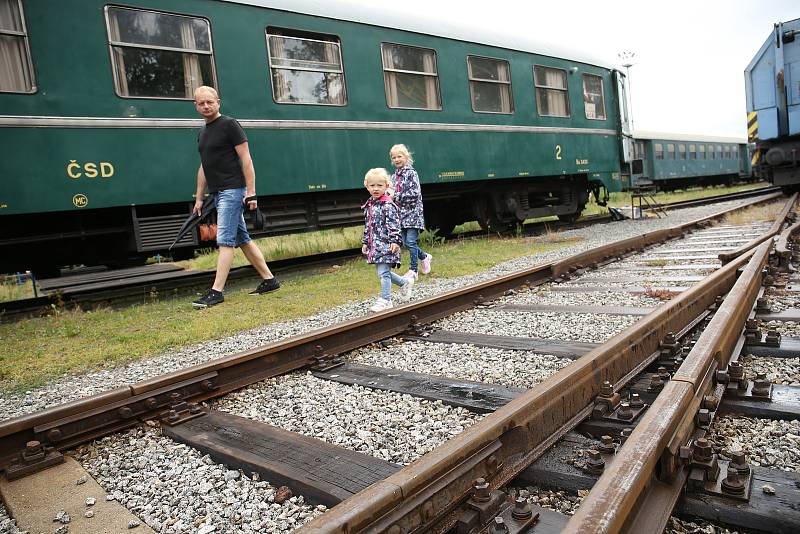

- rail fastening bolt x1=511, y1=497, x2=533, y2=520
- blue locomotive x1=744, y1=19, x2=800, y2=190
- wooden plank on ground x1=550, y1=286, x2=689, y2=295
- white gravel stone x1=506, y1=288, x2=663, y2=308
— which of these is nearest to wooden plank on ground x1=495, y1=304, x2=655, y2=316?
white gravel stone x1=506, y1=288, x2=663, y2=308

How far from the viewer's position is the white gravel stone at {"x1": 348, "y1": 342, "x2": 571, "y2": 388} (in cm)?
307

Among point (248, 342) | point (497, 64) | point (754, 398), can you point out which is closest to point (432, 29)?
point (497, 64)

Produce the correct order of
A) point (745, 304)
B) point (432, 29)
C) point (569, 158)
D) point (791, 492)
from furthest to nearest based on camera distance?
point (569, 158), point (432, 29), point (745, 304), point (791, 492)

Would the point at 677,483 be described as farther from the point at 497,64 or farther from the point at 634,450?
the point at 497,64

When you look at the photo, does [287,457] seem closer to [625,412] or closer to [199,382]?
[199,382]

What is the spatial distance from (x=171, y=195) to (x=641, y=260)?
544cm

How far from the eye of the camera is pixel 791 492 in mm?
1720

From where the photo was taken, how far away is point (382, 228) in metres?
5.19

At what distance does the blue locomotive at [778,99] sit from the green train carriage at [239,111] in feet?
22.3

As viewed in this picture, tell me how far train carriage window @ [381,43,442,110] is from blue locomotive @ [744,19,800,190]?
32.0 feet

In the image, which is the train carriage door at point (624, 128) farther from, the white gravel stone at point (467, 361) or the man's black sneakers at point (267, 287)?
the white gravel stone at point (467, 361)

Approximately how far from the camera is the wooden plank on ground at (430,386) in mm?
2689

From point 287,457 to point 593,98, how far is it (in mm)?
12497

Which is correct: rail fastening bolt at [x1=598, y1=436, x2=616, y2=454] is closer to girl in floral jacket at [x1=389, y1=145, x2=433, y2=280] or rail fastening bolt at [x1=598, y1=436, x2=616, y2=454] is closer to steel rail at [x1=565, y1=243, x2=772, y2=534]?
steel rail at [x1=565, y1=243, x2=772, y2=534]
